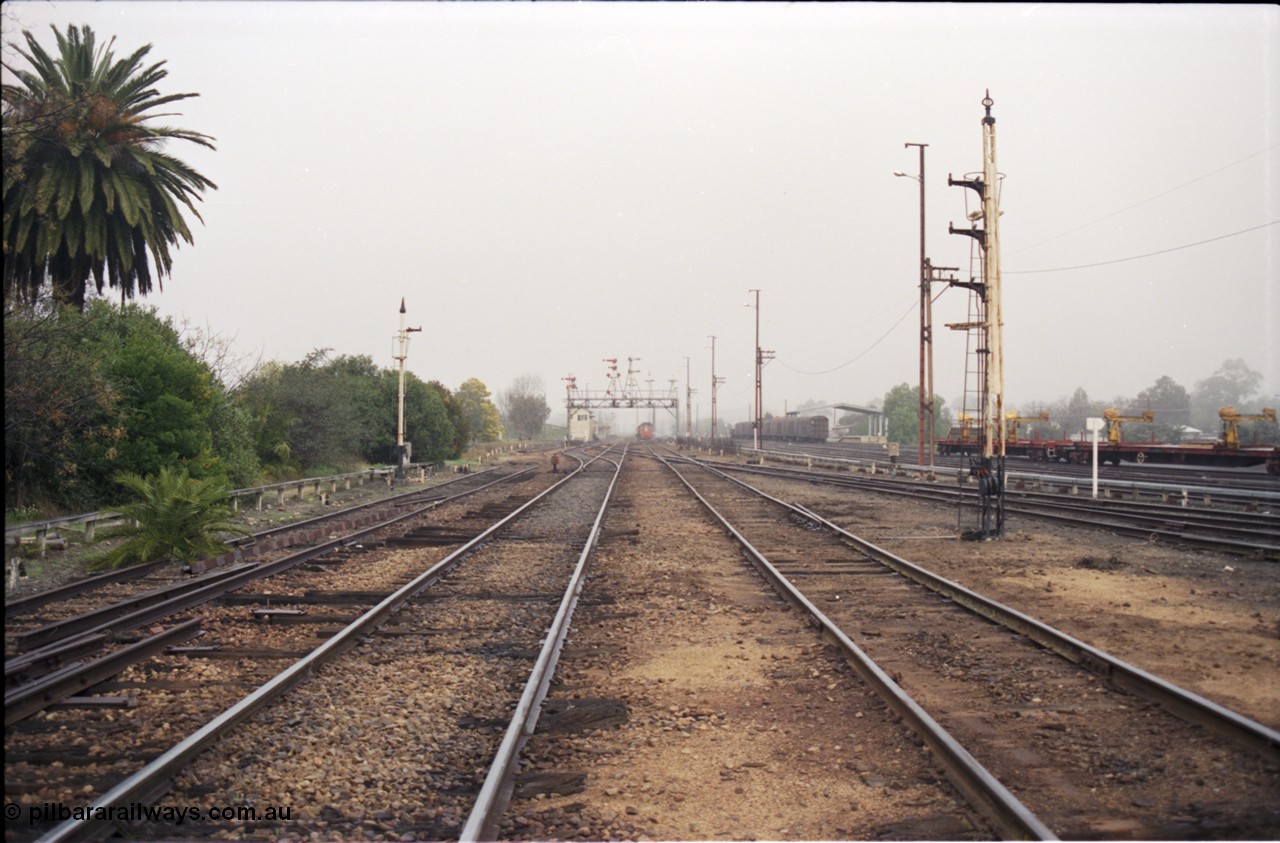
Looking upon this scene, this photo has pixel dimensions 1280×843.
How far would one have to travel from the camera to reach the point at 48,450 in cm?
1677

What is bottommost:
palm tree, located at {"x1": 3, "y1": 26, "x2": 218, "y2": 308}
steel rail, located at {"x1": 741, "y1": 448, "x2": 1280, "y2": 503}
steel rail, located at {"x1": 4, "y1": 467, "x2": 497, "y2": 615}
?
steel rail, located at {"x1": 4, "y1": 467, "x2": 497, "y2": 615}

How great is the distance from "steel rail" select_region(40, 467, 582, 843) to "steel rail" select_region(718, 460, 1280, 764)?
6.25m

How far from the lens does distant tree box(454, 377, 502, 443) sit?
3716 inches

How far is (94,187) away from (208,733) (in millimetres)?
18579

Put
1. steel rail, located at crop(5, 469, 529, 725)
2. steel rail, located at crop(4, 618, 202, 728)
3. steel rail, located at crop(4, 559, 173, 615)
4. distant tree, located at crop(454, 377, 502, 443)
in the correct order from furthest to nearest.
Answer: distant tree, located at crop(454, 377, 502, 443)
steel rail, located at crop(4, 559, 173, 615)
steel rail, located at crop(5, 469, 529, 725)
steel rail, located at crop(4, 618, 202, 728)

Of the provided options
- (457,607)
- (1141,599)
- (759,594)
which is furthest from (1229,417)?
(457,607)

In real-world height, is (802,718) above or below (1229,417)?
below

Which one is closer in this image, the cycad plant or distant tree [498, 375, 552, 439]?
the cycad plant

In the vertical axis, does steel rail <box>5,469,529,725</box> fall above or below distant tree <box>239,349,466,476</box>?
below

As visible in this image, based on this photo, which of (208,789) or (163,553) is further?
(163,553)

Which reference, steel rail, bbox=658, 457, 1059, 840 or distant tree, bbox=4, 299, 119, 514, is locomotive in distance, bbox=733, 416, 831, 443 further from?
steel rail, bbox=658, 457, 1059, 840

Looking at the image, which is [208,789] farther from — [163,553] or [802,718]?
[163,553]

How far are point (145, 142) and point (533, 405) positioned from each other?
111 metres

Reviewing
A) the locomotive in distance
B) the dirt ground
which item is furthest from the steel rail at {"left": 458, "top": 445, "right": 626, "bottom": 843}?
the locomotive in distance
